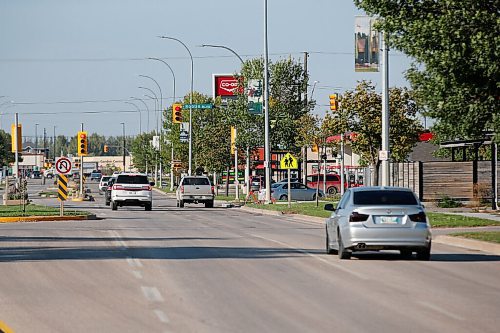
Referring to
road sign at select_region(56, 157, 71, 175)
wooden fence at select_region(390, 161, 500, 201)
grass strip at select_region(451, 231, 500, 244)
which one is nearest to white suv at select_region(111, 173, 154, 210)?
road sign at select_region(56, 157, 71, 175)

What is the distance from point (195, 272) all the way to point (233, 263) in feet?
6.82

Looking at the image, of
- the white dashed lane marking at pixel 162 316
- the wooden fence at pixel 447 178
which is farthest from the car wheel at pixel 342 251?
the wooden fence at pixel 447 178

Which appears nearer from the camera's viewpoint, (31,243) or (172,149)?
(31,243)

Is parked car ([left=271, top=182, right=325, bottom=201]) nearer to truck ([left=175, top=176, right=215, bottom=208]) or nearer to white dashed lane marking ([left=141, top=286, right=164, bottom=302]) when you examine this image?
truck ([left=175, top=176, right=215, bottom=208])

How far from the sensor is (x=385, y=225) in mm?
21516

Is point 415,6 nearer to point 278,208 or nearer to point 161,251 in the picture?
point 161,251

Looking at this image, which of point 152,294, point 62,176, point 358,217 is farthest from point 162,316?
point 62,176

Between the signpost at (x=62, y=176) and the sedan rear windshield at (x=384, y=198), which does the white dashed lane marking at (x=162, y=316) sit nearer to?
the sedan rear windshield at (x=384, y=198)

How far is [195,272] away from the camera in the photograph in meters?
19.2

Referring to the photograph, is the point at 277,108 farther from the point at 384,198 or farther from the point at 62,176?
the point at 384,198

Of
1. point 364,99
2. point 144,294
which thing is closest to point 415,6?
point 144,294

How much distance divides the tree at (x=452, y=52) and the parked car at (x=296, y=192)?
44.5 metres

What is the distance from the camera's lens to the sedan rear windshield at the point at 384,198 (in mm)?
21922

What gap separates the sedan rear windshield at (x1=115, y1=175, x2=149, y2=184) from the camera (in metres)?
55.7
